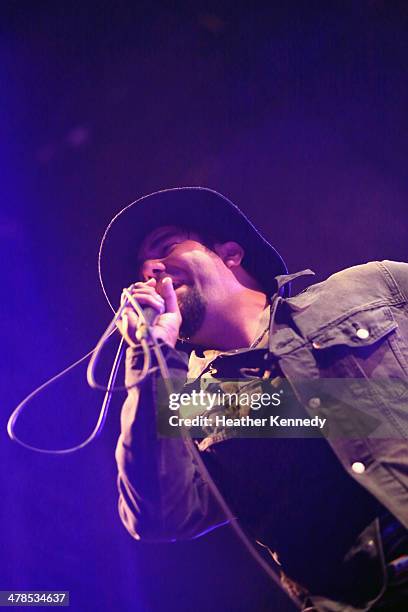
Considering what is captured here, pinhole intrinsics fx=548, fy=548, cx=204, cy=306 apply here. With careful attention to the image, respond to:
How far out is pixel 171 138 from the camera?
2.11m

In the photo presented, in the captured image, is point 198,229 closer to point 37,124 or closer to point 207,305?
point 207,305

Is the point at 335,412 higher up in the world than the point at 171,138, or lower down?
lower down

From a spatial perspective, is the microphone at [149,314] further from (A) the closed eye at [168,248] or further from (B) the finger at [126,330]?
(A) the closed eye at [168,248]

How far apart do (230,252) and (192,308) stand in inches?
12.3

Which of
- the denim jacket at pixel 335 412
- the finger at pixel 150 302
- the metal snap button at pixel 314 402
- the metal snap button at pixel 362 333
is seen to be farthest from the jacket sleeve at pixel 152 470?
the metal snap button at pixel 362 333

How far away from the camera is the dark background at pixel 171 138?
202 cm

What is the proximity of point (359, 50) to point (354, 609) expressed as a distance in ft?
6.14

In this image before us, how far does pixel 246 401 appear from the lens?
1.39m

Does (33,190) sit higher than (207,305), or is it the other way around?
(33,190)

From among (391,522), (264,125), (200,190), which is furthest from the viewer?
(264,125)

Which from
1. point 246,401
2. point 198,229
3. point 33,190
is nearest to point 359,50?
point 198,229

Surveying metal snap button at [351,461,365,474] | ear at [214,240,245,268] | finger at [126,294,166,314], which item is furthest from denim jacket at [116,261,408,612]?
ear at [214,240,245,268]

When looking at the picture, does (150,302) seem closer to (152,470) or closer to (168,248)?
(152,470)

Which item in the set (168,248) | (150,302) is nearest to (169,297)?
(150,302)
